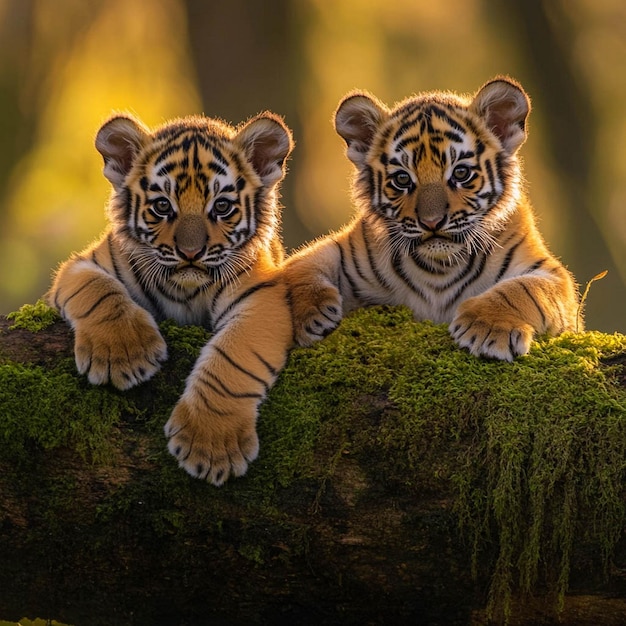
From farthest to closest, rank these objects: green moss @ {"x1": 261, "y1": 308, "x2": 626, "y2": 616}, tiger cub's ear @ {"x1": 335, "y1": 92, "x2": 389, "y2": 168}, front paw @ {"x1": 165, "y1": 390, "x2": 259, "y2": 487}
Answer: tiger cub's ear @ {"x1": 335, "y1": 92, "x2": 389, "y2": 168}, front paw @ {"x1": 165, "y1": 390, "x2": 259, "y2": 487}, green moss @ {"x1": 261, "y1": 308, "x2": 626, "y2": 616}

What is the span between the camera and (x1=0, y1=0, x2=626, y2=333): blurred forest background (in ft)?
24.0

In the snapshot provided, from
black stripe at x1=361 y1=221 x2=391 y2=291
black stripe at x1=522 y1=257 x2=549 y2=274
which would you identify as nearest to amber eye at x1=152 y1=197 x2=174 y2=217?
black stripe at x1=361 y1=221 x2=391 y2=291

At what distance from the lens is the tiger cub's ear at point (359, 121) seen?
455 cm

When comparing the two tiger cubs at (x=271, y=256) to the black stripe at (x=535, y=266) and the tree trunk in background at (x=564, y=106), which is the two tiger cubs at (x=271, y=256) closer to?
the black stripe at (x=535, y=266)

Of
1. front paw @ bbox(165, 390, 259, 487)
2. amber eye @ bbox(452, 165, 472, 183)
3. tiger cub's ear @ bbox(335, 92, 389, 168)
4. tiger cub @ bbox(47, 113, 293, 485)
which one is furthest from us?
tiger cub's ear @ bbox(335, 92, 389, 168)

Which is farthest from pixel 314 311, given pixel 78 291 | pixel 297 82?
pixel 297 82

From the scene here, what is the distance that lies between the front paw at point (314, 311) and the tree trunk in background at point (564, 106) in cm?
431

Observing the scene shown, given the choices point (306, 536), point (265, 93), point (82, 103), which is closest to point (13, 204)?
point (82, 103)

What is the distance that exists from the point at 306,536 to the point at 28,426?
1060mm

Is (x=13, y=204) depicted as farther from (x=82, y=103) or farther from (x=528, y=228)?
(x=528, y=228)

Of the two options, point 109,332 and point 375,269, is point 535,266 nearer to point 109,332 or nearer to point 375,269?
point 375,269

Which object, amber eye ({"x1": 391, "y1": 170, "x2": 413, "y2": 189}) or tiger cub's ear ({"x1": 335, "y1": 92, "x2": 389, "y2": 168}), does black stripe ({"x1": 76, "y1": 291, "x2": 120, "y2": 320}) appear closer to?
amber eye ({"x1": 391, "y1": 170, "x2": 413, "y2": 189})

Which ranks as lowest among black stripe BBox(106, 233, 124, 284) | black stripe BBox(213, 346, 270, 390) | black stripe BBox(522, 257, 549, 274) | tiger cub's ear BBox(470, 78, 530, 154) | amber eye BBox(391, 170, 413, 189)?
black stripe BBox(213, 346, 270, 390)

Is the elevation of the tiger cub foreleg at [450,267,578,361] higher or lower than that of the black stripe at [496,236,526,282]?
lower
